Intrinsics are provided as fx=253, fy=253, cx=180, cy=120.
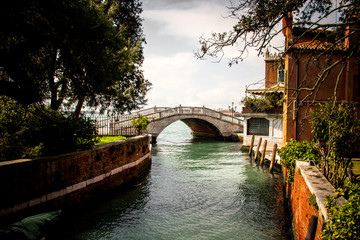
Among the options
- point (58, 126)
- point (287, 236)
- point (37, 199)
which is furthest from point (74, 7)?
point (287, 236)

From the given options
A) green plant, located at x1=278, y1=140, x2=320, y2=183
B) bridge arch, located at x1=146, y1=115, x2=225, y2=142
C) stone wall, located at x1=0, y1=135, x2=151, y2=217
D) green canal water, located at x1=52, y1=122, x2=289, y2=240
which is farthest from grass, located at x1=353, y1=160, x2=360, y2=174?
bridge arch, located at x1=146, y1=115, x2=225, y2=142

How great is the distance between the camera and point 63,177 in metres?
6.83

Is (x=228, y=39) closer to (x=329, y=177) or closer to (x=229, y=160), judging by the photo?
(x=329, y=177)

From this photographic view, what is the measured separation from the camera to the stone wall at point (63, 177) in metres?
5.47

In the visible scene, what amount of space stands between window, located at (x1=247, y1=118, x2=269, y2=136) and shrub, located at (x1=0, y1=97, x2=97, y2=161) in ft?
54.5

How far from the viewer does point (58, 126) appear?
283 inches

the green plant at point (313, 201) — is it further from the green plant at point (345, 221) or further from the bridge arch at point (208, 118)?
the bridge arch at point (208, 118)

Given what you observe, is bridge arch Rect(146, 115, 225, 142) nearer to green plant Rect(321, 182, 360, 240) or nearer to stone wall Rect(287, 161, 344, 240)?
stone wall Rect(287, 161, 344, 240)

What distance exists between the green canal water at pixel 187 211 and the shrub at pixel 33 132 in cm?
190

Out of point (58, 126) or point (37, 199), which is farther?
point (58, 126)

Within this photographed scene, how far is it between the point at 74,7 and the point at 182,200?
21.9ft

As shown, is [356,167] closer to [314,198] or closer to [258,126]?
[314,198]

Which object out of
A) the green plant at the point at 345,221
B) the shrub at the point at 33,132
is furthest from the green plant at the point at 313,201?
the shrub at the point at 33,132

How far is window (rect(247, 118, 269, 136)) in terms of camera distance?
2127cm
